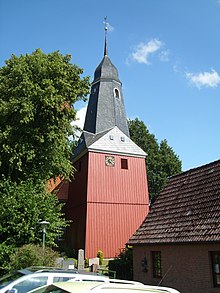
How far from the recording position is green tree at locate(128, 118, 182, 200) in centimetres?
4597

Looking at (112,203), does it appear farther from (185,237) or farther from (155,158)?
(155,158)

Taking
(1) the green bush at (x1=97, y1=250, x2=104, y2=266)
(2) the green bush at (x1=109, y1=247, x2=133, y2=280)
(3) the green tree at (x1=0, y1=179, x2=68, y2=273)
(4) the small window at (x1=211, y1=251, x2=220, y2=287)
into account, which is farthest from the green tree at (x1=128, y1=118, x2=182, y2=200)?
(4) the small window at (x1=211, y1=251, x2=220, y2=287)

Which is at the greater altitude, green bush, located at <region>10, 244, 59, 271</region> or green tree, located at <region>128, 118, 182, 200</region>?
green tree, located at <region>128, 118, 182, 200</region>

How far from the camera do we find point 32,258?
14.7 meters

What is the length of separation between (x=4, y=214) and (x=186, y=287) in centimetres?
1016

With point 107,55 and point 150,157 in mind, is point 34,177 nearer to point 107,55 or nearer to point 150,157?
point 107,55

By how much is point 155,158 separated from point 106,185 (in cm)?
1804

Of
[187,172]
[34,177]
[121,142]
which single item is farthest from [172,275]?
[121,142]

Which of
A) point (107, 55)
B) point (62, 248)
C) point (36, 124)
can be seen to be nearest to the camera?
point (36, 124)

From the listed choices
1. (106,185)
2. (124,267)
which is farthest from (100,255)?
(124,267)

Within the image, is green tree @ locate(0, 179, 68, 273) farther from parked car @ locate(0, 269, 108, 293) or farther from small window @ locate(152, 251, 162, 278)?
parked car @ locate(0, 269, 108, 293)

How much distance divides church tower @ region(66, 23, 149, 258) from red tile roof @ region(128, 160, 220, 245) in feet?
38.4

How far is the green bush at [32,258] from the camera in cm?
1464

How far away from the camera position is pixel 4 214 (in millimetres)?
17406
